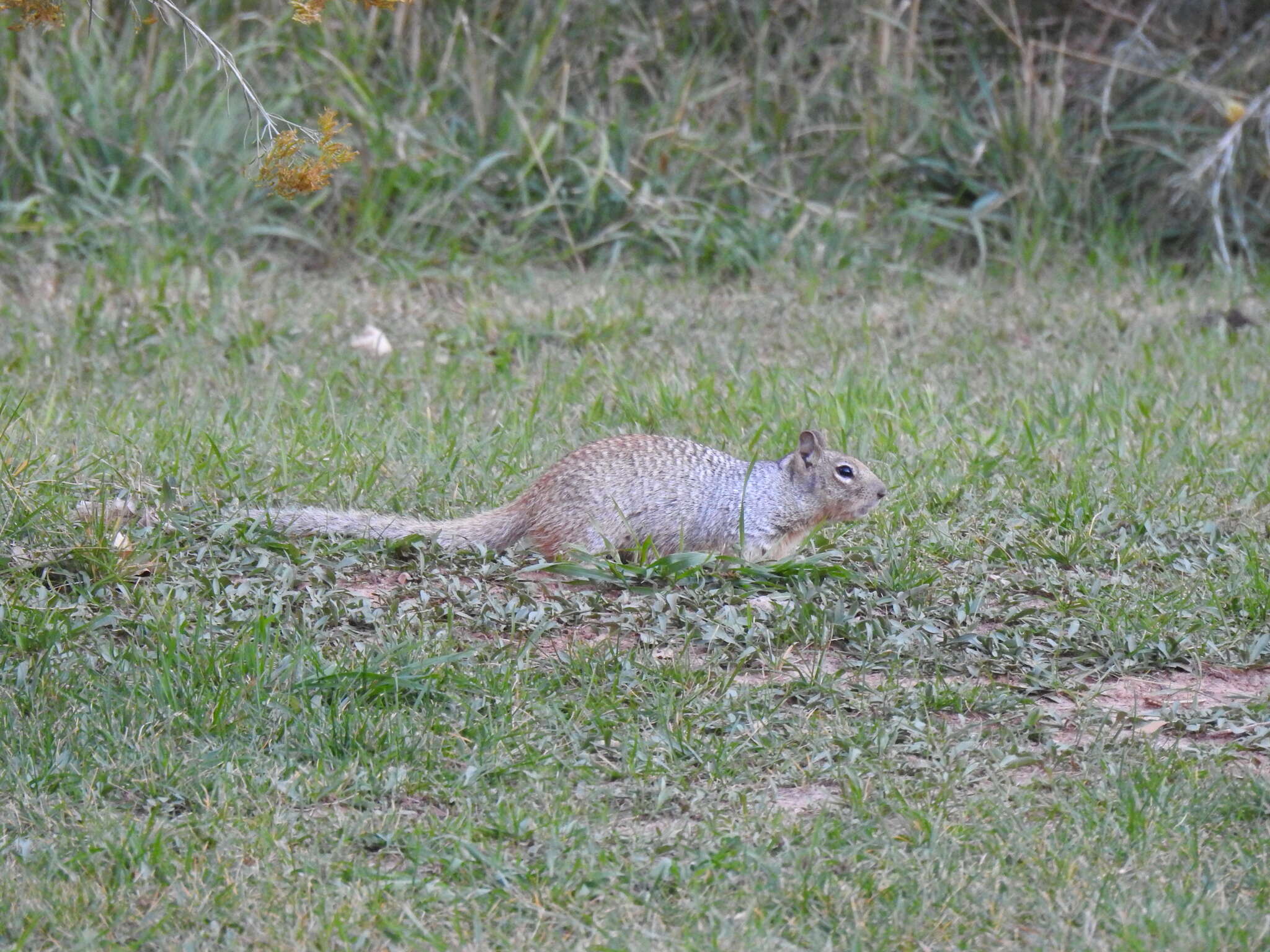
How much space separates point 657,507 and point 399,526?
0.71 m

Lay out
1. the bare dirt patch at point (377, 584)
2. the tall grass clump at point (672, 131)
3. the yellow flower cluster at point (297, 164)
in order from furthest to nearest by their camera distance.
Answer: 1. the tall grass clump at point (672, 131)
2. the bare dirt patch at point (377, 584)
3. the yellow flower cluster at point (297, 164)

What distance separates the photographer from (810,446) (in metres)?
4.64

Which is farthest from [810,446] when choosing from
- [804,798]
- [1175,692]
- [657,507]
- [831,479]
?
[804,798]

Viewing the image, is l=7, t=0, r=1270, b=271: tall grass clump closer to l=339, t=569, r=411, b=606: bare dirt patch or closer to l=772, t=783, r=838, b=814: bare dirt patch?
l=339, t=569, r=411, b=606: bare dirt patch

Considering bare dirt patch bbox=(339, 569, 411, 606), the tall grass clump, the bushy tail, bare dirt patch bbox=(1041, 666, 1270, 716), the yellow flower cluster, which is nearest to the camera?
the yellow flower cluster

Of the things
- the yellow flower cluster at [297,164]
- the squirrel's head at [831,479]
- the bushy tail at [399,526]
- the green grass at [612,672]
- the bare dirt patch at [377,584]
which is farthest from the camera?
the squirrel's head at [831,479]

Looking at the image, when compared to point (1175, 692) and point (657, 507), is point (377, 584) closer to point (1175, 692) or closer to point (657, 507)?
point (657, 507)

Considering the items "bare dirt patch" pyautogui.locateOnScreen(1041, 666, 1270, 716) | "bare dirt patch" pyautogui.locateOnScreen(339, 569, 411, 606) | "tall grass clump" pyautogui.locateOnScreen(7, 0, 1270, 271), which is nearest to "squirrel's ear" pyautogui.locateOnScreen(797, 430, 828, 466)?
"bare dirt patch" pyautogui.locateOnScreen(1041, 666, 1270, 716)

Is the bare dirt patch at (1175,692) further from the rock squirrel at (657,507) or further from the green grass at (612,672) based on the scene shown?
the rock squirrel at (657,507)

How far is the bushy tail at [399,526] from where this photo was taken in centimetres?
441

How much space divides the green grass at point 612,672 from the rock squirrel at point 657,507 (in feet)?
0.35

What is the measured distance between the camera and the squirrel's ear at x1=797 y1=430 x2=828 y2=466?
182 inches

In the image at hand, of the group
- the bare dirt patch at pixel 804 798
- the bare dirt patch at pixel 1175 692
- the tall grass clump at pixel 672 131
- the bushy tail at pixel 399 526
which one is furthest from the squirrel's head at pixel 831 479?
the tall grass clump at pixel 672 131

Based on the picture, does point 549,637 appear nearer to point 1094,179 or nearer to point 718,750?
point 718,750
